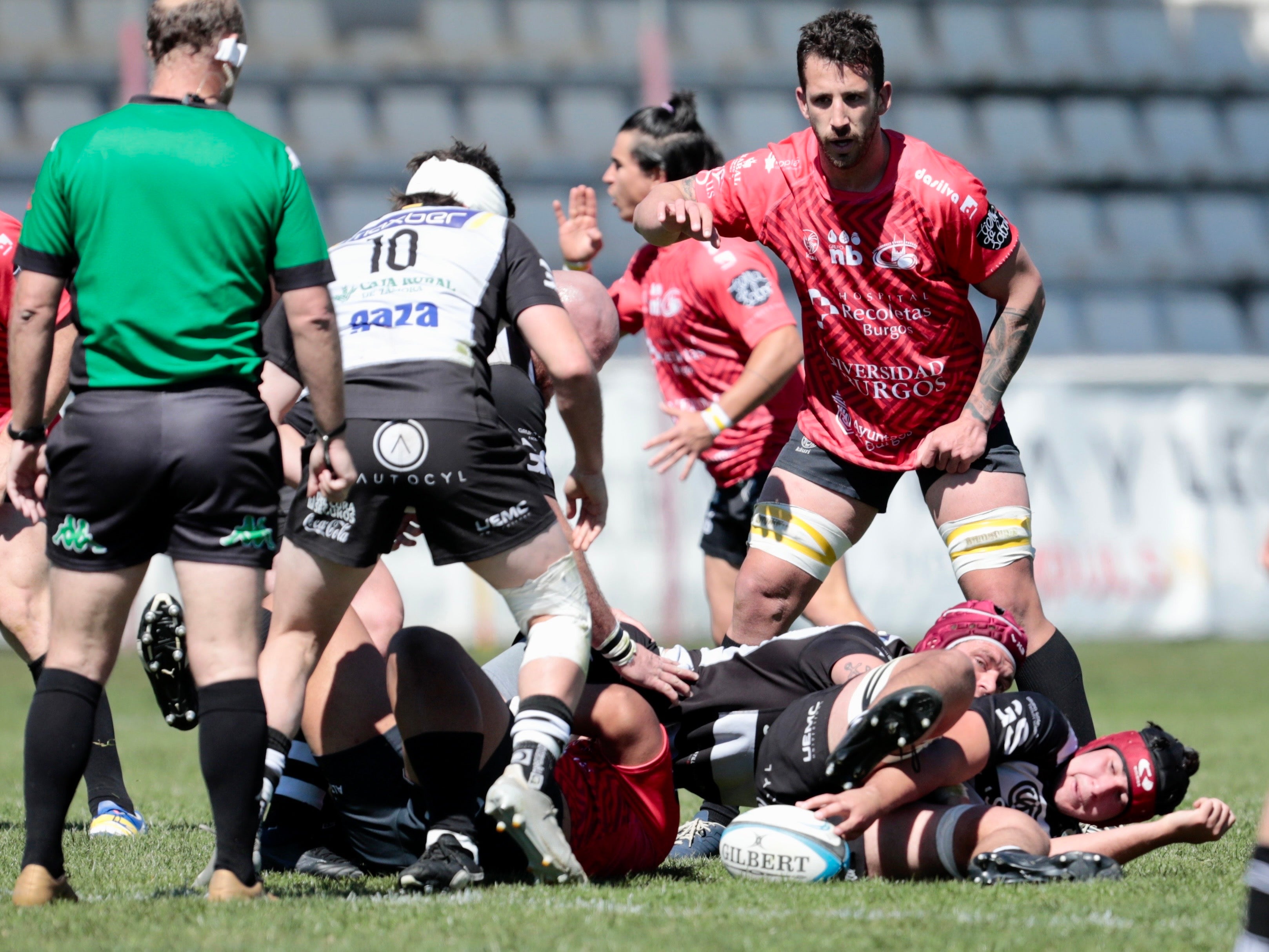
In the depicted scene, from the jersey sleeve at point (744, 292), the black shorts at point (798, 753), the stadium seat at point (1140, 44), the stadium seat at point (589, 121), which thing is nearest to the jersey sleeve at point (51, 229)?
the black shorts at point (798, 753)

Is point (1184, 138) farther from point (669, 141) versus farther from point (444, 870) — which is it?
point (444, 870)

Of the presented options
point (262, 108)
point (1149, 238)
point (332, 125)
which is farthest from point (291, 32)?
point (1149, 238)

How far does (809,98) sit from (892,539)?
321 inches

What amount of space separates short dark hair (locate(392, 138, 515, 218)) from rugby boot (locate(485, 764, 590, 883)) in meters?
1.68

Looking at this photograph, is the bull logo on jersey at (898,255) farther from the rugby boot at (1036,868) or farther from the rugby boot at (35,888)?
the rugby boot at (35,888)

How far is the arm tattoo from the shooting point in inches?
192

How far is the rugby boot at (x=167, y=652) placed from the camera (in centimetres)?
415

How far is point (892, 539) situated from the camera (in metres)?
12.6

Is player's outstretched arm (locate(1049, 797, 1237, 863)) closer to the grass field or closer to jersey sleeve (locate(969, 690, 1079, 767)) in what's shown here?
the grass field

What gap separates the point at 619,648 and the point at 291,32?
625 inches

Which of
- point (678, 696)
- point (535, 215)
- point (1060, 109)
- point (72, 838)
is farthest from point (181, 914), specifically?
point (1060, 109)

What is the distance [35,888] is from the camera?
132 inches

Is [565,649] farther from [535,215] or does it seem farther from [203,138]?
[535,215]

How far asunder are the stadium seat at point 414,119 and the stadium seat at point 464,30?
2.03 ft
